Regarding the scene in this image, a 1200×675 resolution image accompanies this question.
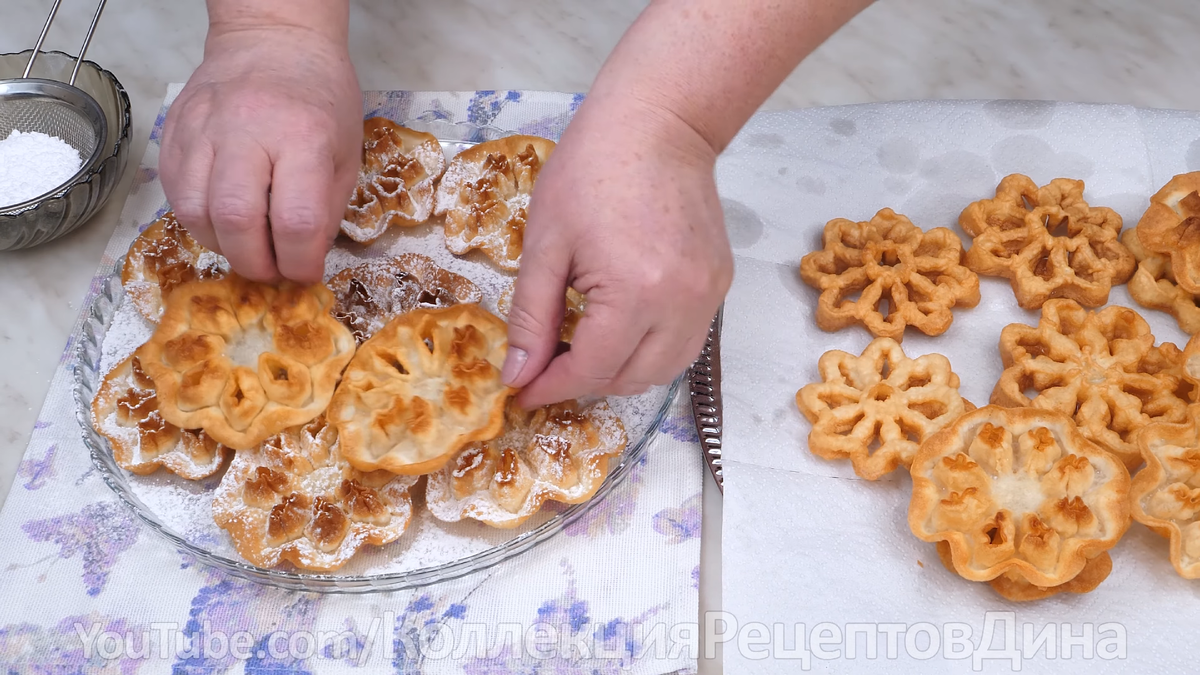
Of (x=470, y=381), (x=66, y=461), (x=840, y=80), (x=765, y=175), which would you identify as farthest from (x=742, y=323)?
(x=66, y=461)

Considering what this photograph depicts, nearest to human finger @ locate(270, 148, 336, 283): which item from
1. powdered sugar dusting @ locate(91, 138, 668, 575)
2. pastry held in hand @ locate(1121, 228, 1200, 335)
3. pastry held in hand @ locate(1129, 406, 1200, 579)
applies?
powdered sugar dusting @ locate(91, 138, 668, 575)

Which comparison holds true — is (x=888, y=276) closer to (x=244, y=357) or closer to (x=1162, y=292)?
(x=1162, y=292)

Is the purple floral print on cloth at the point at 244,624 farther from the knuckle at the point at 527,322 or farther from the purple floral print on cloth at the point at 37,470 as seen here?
the knuckle at the point at 527,322

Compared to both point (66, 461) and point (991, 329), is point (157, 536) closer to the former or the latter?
point (66, 461)

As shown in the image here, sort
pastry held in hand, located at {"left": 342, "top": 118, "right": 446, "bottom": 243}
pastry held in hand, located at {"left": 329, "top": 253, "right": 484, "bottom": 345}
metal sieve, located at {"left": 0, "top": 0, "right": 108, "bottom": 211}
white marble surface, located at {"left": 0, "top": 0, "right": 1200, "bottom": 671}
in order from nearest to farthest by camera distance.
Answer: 1. pastry held in hand, located at {"left": 329, "top": 253, "right": 484, "bottom": 345}
2. pastry held in hand, located at {"left": 342, "top": 118, "right": 446, "bottom": 243}
3. metal sieve, located at {"left": 0, "top": 0, "right": 108, "bottom": 211}
4. white marble surface, located at {"left": 0, "top": 0, "right": 1200, "bottom": 671}

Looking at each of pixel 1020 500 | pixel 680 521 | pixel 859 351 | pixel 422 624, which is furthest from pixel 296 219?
pixel 1020 500

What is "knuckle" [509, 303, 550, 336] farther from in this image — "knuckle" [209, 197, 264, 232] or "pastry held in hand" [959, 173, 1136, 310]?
"pastry held in hand" [959, 173, 1136, 310]
